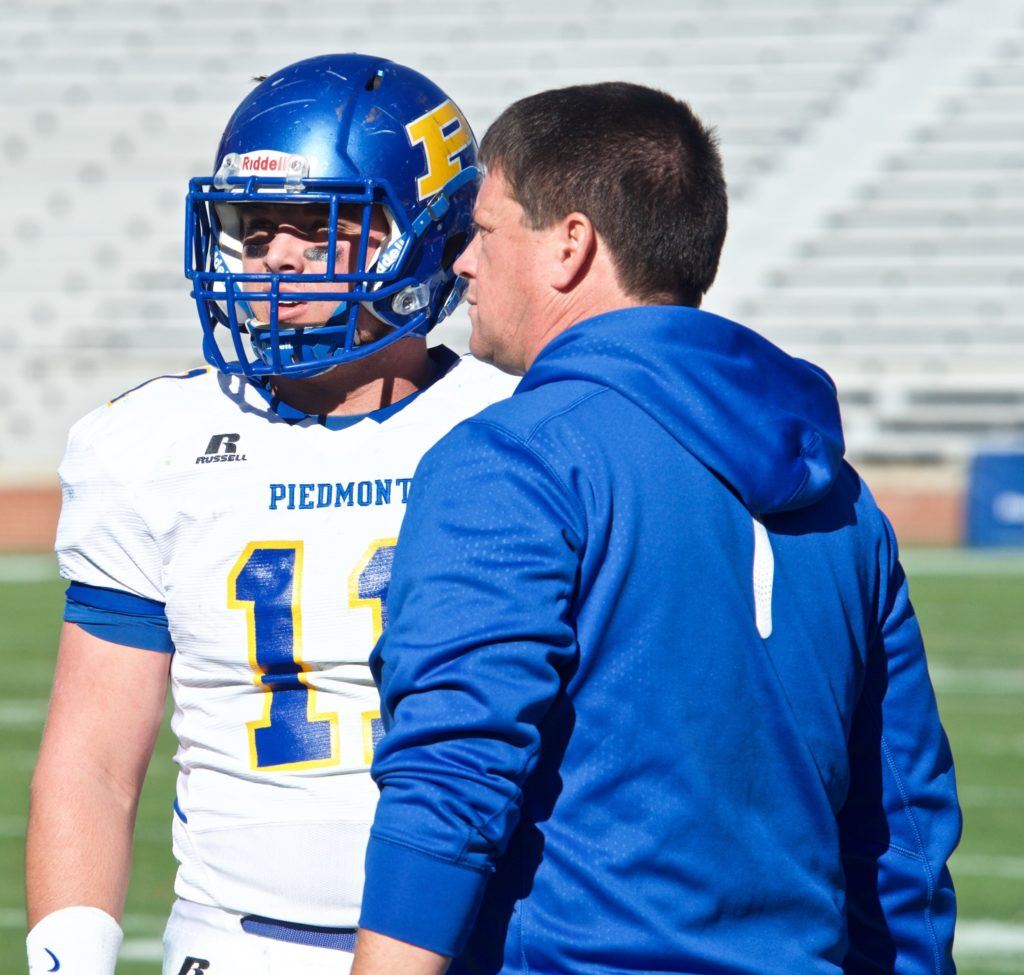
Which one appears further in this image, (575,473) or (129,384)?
(129,384)

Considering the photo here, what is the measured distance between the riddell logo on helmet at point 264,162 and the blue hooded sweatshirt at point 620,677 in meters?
0.62

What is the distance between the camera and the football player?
76.3 inches

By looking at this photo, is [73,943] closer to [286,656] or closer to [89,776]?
[89,776]

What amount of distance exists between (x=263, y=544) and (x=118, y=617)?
0.64ft

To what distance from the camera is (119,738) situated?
6.53 feet

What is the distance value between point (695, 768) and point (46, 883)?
0.85m

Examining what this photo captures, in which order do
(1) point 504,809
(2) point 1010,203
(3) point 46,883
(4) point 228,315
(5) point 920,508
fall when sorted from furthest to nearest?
(2) point 1010,203 → (5) point 920,508 → (4) point 228,315 → (3) point 46,883 → (1) point 504,809

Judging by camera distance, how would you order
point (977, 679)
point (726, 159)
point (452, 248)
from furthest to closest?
point (726, 159)
point (977, 679)
point (452, 248)

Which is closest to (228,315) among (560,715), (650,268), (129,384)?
(650,268)

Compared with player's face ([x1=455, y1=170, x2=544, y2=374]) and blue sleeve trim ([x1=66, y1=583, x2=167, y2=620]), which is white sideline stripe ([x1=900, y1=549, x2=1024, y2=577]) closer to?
blue sleeve trim ([x1=66, y1=583, x2=167, y2=620])

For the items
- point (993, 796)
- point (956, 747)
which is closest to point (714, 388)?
point (993, 796)

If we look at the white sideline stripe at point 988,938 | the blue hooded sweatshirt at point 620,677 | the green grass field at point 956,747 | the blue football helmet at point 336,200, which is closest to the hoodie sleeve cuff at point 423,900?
the blue hooded sweatshirt at point 620,677

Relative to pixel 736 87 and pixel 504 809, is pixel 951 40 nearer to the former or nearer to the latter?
pixel 736 87

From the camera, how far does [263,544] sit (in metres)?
1.99
